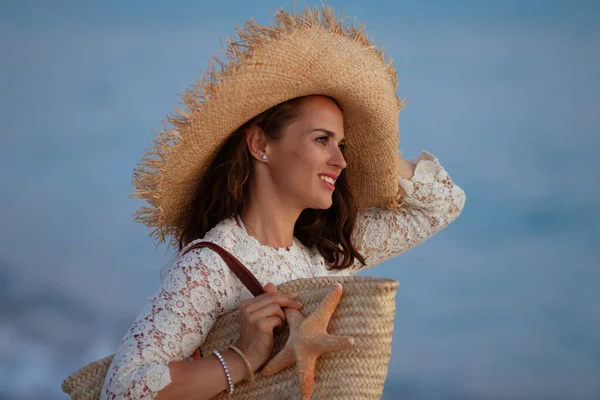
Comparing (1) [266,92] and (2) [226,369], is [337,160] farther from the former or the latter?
(2) [226,369]

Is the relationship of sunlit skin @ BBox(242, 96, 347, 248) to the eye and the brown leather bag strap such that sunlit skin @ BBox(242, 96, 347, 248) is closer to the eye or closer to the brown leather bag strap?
the eye

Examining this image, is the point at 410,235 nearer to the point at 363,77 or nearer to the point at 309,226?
the point at 309,226

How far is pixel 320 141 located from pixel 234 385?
3.29 feet

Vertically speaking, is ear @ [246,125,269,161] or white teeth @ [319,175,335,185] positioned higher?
ear @ [246,125,269,161]

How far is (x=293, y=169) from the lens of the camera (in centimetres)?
331

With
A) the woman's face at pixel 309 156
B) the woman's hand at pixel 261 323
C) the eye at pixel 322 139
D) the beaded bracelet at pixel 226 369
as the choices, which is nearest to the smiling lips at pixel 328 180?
the woman's face at pixel 309 156

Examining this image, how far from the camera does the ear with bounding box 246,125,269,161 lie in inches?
134

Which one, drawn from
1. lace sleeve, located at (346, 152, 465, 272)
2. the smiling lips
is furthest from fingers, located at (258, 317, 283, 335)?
lace sleeve, located at (346, 152, 465, 272)

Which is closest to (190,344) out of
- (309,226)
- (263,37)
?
(309,226)

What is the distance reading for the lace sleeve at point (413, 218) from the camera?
374 cm

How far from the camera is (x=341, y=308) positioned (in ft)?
9.19

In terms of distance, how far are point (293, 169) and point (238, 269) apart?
0.49 meters

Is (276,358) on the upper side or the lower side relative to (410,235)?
lower

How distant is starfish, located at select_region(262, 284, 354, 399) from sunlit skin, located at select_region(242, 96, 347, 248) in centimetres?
63
